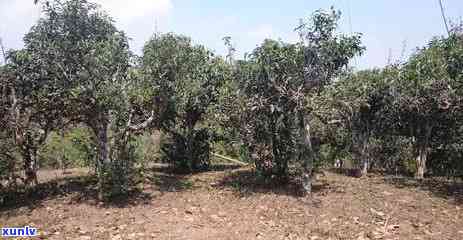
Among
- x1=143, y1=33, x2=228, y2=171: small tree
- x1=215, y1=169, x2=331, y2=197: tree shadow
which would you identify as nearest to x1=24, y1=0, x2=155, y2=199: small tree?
x1=143, y1=33, x2=228, y2=171: small tree

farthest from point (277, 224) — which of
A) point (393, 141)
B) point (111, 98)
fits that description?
point (393, 141)

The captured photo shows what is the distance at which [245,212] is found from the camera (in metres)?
7.67

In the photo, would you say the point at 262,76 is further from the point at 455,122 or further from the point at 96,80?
the point at 455,122

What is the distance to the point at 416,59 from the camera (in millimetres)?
9547

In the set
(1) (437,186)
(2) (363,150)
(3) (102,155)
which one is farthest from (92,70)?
(1) (437,186)

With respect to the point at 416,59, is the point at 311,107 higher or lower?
lower

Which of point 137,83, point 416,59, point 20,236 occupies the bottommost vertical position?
point 20,236

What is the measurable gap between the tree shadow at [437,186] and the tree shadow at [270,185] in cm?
215

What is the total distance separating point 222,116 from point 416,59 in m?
5.10

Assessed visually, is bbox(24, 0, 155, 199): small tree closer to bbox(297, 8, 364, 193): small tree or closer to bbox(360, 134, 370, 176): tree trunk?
bbox(297, 8, 364, 193): small tree

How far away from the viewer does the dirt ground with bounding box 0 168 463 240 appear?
21.9 feet

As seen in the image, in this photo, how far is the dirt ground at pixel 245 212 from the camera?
668 cm

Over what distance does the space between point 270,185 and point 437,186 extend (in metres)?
4.48

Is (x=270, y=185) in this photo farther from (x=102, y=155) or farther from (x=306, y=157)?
(x=102, y=155)
